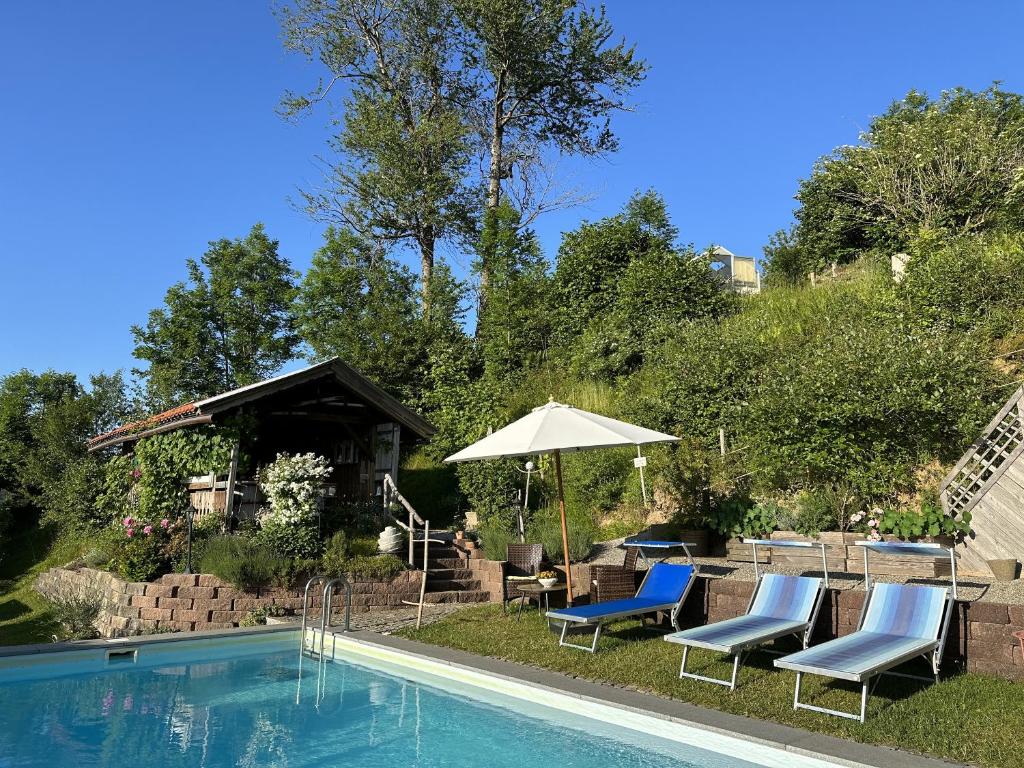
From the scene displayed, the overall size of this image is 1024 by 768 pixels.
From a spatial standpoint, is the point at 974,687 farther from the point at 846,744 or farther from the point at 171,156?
the point at 171,156

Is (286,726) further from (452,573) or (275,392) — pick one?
(275,392)

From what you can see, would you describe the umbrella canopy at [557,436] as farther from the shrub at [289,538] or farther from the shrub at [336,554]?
the shrub at [289,538]

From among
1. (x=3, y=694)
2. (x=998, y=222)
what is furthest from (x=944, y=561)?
(x=998, y=222)


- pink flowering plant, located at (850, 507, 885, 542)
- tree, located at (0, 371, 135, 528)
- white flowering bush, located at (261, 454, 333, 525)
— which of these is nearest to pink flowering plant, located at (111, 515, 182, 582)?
white flowering bush, located at (261, 454, 333, 525)

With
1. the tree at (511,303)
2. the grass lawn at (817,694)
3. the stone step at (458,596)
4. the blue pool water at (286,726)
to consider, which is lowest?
the blue pool water at (286,726)

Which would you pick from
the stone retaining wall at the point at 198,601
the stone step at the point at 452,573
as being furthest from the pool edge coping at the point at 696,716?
the stone step at the point at 452,573

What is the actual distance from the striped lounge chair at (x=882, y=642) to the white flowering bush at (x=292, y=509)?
799 centimetres

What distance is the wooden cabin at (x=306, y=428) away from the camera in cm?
1312

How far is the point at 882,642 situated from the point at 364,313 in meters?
Answer: 20.0

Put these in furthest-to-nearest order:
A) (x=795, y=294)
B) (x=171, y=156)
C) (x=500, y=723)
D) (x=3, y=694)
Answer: (x=795, y=294) < (x=171, y=156) < (x=3, y=694) < (x=500, y=723)

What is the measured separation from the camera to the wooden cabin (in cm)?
1312

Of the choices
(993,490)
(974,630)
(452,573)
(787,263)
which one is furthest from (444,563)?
(787,263)

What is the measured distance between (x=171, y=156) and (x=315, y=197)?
33.6ft

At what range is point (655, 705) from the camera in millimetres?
5414
